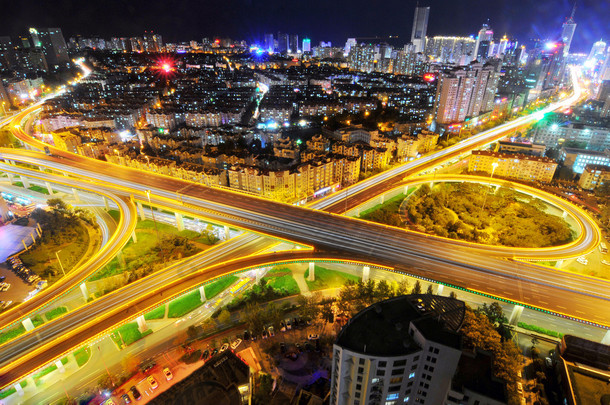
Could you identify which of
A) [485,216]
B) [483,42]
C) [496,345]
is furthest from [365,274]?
[483,42]

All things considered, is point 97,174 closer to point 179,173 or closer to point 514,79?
point 179,173

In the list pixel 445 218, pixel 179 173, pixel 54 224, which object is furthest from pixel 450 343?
pixel 54 224

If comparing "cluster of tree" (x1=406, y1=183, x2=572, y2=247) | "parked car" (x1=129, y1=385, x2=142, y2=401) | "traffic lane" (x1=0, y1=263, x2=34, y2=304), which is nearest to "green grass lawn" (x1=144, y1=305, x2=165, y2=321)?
"parked car" (x1=129, y1=385, x2=142, y2=401)

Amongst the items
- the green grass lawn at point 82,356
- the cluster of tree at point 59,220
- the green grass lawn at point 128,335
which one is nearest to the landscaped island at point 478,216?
the green grass lawn at point 128,335

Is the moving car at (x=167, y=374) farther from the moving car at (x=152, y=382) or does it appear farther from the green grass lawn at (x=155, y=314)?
the green grass lawn at (x=155, y=314)

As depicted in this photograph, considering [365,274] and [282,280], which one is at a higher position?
[365,274]

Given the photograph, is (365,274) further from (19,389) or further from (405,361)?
(19,389)

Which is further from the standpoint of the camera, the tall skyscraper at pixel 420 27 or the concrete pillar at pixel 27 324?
the tall skyscraper at pixel 420 27
